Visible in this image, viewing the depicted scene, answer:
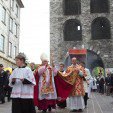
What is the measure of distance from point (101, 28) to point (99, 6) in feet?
8.32

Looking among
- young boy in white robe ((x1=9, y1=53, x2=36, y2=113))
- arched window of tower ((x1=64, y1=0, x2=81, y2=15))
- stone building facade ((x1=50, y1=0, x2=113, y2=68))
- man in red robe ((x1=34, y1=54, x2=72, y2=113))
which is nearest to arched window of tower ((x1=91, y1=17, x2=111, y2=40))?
stone building facade ((x1=50, y1=0, x2=113, y2=68))

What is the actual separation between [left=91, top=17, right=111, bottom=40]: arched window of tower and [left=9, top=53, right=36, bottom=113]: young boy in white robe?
104 feet

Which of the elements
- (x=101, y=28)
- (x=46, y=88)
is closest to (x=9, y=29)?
(x=101, y=28)

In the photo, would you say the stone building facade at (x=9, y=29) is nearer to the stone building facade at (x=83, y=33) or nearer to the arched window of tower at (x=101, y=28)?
the stone building facade at (x=83, y=33)

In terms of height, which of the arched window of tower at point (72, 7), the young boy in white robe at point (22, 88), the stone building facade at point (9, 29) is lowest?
the young boy in white robe at point (22, 88)

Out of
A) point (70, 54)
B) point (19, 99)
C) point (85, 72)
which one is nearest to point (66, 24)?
point (70, 54)

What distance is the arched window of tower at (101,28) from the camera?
128 ft

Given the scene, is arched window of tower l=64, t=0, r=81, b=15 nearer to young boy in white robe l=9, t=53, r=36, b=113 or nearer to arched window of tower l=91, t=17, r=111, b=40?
arched window of tower l=91, t=17, r=111, b=40

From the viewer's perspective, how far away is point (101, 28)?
128ft

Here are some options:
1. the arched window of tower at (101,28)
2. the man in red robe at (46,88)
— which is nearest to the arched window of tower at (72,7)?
the arched window of tower at (101,28)

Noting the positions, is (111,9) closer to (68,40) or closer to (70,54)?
(68,40)

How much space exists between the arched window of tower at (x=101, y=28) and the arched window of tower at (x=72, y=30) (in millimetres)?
1592

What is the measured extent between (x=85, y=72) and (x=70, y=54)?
53.3ft

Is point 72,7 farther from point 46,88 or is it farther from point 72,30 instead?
point 46,88
